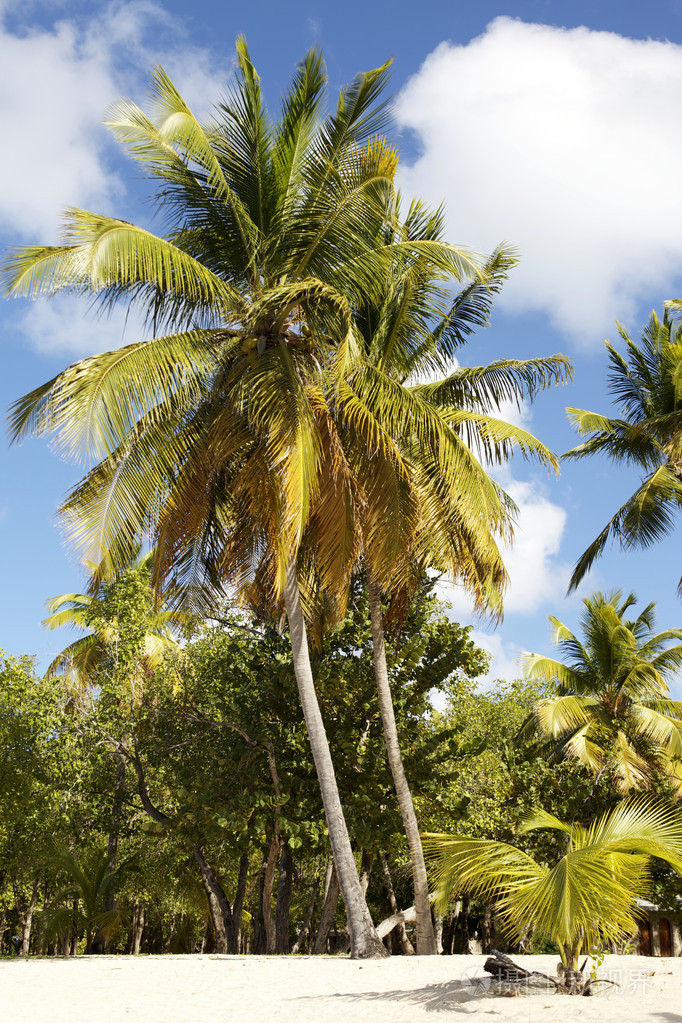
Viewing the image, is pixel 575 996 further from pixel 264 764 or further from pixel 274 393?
pixel 264 764

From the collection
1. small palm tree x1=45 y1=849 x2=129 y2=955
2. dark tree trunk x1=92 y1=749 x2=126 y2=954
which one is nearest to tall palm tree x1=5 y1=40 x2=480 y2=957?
dark tree trunk x1=92 y1=749 x2=126 y2=954

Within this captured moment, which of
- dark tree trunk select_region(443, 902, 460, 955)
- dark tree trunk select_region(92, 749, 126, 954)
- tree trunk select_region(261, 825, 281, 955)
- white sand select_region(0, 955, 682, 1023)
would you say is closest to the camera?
white sand select_region(0, 955, 682, 1023)

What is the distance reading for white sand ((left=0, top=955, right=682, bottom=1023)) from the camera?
5930mm

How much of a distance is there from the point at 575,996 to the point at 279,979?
337 centimetres

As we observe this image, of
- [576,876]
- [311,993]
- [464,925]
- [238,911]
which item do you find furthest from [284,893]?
[464,925]

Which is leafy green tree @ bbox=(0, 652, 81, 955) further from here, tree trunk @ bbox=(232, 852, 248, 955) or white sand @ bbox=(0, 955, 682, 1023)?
white sand @ bbox=(0, 955, 682, 1023)

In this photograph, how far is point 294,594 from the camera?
428 inches

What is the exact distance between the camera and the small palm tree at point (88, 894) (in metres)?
19.6

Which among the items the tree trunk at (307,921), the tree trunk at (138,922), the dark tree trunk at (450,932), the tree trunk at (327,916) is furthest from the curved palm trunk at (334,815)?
the tree trunk at (138,922)

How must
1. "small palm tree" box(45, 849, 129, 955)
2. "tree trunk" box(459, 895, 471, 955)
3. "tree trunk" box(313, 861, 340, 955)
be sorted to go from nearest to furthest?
"tree trunk" box(313, 861, 340, 955), "small palm tree" box(45, 849, 129, 955), "tree trunk" box(459, 895, 471, 955)

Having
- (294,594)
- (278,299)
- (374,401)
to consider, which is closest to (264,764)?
(294,594)

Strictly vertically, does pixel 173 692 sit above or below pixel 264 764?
above

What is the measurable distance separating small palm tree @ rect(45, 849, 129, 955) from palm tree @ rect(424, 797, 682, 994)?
1435cm

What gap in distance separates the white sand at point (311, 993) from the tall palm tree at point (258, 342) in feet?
5.25
